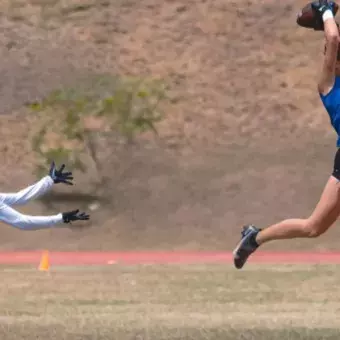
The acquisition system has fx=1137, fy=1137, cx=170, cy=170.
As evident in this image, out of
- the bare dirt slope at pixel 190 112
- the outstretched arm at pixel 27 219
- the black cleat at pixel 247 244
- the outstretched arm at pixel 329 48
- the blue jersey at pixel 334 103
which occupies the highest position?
the outstretched arm at pixel 329 48

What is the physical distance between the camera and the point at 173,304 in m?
9.17

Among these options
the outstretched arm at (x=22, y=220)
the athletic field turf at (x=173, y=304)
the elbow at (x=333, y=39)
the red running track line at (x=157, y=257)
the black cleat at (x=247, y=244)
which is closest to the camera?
the athletic field turf at (x=173, y=304)

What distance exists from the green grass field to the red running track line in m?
3.77

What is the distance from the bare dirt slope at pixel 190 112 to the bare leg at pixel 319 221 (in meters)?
14.5

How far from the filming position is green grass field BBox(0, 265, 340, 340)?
6.67 metres

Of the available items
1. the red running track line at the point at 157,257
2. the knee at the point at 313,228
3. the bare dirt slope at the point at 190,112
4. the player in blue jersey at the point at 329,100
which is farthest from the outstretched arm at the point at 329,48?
the bare dirt slope at the point at 190,112

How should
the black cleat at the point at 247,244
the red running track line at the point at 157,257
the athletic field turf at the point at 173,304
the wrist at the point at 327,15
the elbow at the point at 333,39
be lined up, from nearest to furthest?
the athletic field turf at the point at 173,304 → the elbow at the point at 333,39 → the wrist at the point at 327,15 → the black cleat at the point at 247,244 → the red running track line at the point at 157,257

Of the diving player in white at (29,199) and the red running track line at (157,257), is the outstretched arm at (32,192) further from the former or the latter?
the red running track line at (157,257)

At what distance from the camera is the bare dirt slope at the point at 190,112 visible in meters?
24.8

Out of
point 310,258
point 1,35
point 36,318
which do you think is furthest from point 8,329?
point 1,35

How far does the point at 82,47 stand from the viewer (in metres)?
30.7

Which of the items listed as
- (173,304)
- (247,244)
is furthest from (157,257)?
(247,244)

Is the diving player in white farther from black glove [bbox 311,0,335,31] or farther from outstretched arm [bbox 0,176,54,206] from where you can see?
black glove [bbox 311,0,335,31]

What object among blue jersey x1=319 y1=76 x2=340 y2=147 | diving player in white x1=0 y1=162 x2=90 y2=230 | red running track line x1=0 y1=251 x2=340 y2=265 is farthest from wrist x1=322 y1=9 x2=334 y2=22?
red running track line x1=0 y1=251 x2=340 y2=265
